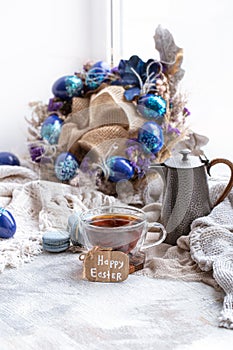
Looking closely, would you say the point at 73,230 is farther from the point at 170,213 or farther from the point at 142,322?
the point at 142,322

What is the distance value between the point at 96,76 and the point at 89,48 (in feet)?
1.22

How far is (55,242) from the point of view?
1155 millimetres

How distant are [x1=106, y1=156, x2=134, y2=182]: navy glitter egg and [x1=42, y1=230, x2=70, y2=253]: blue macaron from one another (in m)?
0.23

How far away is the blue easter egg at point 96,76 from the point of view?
1.54 m

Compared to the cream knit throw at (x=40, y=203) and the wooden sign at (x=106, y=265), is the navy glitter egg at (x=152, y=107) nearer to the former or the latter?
the cream knit throw at (x=40, y=203)

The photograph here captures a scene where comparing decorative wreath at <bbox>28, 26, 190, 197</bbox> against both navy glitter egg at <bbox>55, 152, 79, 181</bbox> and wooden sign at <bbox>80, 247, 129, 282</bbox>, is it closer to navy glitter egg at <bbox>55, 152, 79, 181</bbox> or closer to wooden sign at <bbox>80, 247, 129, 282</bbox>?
navy glitter egg at <bbox>55, 152, 79, 181</bbox>

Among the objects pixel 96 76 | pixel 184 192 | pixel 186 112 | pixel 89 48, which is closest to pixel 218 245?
pixel 184 192

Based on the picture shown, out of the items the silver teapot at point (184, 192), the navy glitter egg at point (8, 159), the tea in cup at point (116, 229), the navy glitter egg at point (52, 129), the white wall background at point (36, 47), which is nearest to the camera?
the tea in cup at point (116, 229)

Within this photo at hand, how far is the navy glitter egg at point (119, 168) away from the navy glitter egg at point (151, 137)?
0.06m

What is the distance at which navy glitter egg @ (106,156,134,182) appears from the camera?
4.41 ft

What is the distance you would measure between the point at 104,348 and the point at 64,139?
72 cm

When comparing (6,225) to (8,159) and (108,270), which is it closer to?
(108,270)

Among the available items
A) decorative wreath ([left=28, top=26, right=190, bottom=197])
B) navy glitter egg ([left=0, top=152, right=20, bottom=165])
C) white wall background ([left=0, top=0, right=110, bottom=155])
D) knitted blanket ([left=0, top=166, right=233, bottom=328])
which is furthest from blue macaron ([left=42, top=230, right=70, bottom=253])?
white wall background ([left=0, top=0, right=110, bottom=155])

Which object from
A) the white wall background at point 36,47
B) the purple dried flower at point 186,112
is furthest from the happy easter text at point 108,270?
the white wall background at point 36,47
